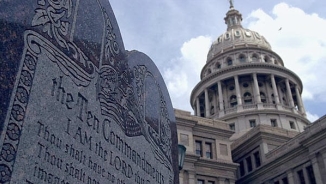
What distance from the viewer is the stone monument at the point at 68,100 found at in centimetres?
383

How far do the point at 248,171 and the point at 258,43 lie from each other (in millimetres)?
39829

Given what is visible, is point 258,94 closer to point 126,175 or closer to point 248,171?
point 248,171

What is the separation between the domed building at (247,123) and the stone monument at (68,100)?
1182 inches

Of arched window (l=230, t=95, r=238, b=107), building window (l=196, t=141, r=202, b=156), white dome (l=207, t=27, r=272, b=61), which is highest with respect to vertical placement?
white dome (l=207, t=27, r=272, b=61)

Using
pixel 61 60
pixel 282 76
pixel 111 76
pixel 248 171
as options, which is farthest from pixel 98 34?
pixel 282 76

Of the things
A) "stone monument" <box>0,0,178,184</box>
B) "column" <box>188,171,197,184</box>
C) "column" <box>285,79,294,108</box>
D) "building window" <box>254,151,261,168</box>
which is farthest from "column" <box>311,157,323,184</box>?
"column" <box>285,79,294,108</box>

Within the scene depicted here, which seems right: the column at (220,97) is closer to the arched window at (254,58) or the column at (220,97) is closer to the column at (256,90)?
the column at (256,90)

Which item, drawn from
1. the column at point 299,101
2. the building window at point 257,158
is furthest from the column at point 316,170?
the column at point 299,101

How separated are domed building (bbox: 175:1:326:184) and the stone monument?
98.5 feet

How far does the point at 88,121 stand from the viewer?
4980mm

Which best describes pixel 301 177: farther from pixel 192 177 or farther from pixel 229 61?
pixel 229 61

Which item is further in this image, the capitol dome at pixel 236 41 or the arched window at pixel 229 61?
the capitol dome at pixel 236 41

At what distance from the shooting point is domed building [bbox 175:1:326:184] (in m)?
36.0

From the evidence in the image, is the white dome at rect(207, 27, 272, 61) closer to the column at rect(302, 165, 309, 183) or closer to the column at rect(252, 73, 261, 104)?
the column at rect(252, 73, 261, 104)
